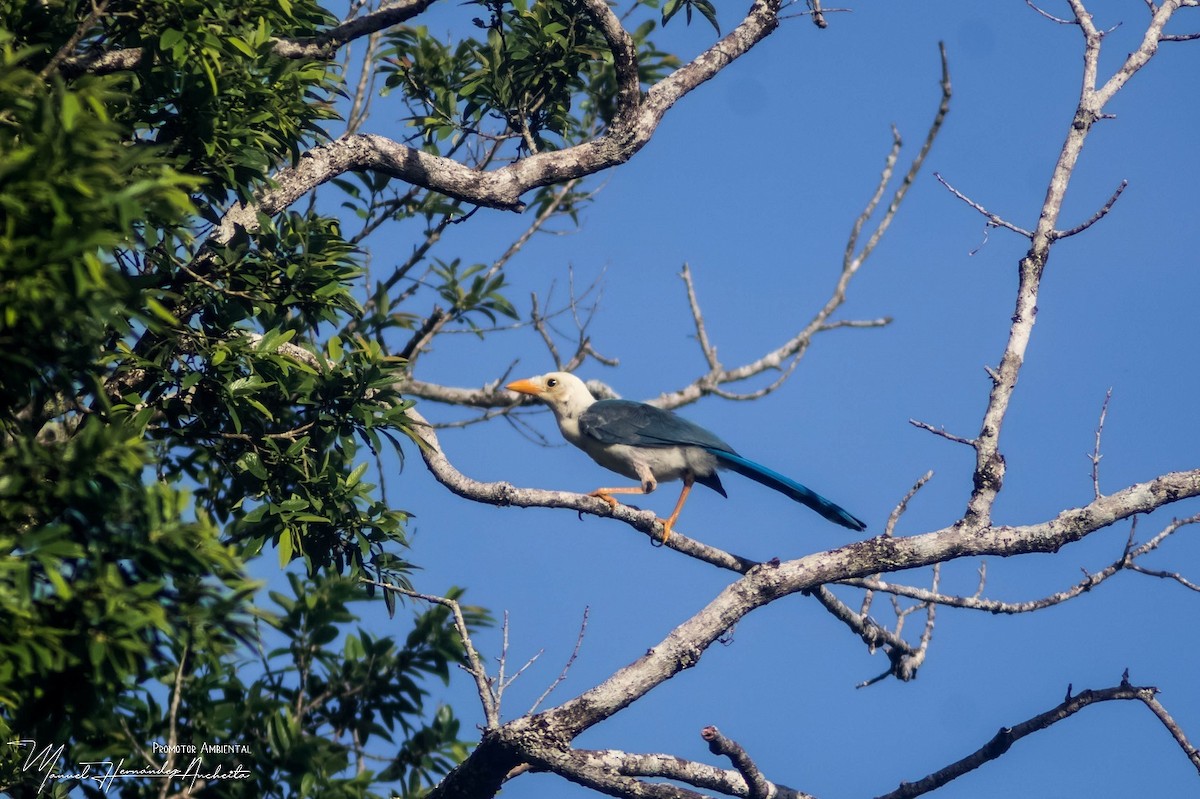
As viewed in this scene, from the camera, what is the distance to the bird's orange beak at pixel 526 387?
9.06 metres

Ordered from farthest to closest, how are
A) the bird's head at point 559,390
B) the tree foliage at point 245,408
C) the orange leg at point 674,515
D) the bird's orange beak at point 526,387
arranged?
the bird's orange beak at point 526,387
the bird's head at point 559,390
the orange leg at point 674,515
the tree foliage at point 245,408

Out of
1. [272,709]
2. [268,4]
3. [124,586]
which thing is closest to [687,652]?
[272,709]

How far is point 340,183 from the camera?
7973 mm

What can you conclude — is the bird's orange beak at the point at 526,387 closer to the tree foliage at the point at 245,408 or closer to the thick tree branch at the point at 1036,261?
the tree foliage at the point at 245,408

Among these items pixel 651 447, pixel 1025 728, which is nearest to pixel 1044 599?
pixel 1025 728

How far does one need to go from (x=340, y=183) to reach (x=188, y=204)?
A: 14.4 feet

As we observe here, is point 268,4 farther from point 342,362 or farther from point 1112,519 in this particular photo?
point 1112,519

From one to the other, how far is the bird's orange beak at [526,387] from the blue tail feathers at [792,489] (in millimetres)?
1748

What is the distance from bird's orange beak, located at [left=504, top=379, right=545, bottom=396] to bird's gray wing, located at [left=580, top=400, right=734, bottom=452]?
0.64 m

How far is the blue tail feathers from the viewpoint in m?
7.13
